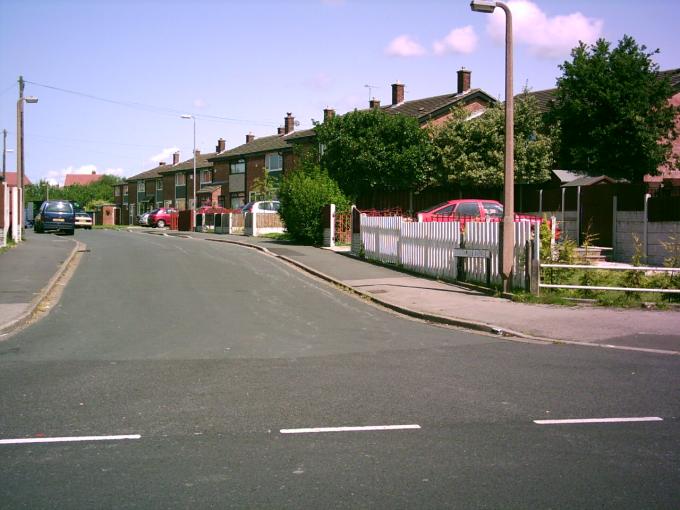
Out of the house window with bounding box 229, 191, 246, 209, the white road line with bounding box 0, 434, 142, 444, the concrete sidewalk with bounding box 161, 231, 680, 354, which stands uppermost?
the house window with bounding box 229, 191, 246, 209

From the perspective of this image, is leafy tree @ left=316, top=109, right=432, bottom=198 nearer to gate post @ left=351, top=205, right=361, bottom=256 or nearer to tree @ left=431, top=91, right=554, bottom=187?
tree @ left=431, top=91, right=554, bottom=187

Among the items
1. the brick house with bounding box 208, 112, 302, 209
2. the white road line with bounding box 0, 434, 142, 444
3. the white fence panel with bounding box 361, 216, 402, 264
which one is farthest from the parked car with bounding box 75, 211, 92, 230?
the white road line with bounding box 0, 434, 142, 444

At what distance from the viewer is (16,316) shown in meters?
11.9

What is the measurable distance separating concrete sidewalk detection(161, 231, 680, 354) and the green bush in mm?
9987

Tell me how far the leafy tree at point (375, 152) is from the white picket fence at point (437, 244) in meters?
9.98

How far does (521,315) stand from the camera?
42.3ft

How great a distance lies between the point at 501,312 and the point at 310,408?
7.29 meters

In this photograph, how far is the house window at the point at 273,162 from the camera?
195 feet

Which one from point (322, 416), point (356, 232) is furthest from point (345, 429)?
point (356, 232)

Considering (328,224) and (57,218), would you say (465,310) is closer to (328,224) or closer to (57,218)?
(328,224)

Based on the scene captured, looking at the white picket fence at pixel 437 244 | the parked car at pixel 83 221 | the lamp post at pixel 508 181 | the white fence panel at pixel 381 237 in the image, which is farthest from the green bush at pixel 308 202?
the parked car at pixel 83 221

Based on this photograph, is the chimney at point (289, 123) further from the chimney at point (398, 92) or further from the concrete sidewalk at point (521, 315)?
the concrete sidewalk at point (521, 315)

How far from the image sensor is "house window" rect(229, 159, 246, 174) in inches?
2552

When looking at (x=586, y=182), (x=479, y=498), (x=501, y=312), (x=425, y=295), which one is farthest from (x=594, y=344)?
(x=586, y=182)
